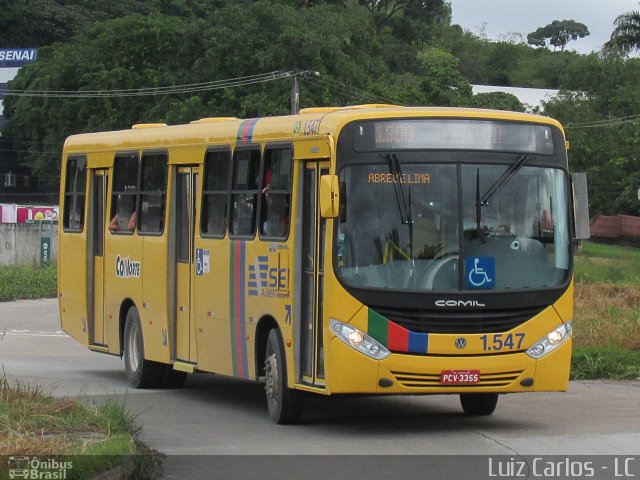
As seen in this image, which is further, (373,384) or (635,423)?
(635,423)

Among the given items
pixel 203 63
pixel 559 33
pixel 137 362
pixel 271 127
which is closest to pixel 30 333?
pixel 137 362

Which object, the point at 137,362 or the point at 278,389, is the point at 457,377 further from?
the point at 137,362

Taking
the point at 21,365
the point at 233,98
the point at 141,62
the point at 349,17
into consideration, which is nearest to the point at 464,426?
the point at 21,365

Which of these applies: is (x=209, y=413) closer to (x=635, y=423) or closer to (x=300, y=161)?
(x=300, y=161)

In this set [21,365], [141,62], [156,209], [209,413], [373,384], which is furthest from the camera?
[141,62]

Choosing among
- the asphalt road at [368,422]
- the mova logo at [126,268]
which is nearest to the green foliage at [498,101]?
the mova logo at [126,268]

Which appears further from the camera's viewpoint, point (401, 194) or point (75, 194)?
point (75, 194)

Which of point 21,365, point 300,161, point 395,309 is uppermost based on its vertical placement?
point 300,161

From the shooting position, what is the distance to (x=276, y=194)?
13.9m

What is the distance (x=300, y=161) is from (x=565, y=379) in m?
3.21

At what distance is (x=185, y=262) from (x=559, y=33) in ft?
572

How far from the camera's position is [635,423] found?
528 inches

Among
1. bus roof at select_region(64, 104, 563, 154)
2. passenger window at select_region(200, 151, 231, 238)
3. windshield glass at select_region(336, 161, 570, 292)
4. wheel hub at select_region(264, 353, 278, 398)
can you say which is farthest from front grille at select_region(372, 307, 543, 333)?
passenger window at select_region(200, 151, 231, 238)

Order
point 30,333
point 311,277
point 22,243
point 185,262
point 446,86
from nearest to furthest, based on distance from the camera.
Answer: point 311,277 < point 185,262 < point 30,333 < point 22,243 < point 446,86
